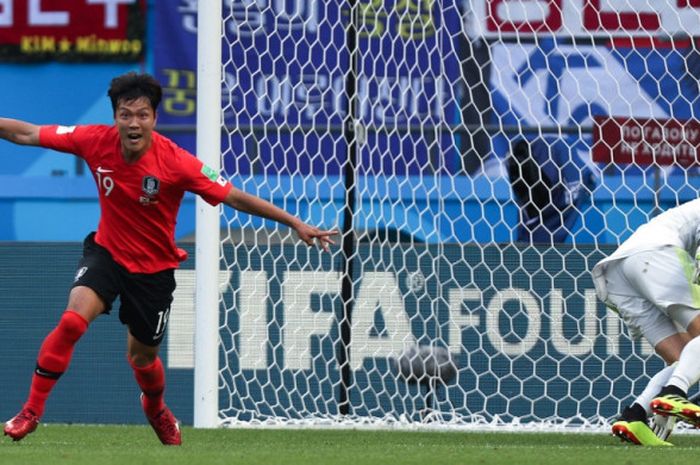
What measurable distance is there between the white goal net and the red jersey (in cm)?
217

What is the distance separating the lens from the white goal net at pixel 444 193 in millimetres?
8469

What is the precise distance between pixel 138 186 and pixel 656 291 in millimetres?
2226

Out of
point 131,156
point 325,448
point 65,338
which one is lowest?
point 325,448

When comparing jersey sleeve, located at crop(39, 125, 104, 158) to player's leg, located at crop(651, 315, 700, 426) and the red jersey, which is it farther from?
player's leg, located at crop(651, 315, 700, 426)

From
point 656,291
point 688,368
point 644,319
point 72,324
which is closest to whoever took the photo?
point 72,324

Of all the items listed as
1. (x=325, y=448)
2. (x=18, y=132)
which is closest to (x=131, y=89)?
(x=18, y=132)

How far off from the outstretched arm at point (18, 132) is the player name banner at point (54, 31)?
16.6ft

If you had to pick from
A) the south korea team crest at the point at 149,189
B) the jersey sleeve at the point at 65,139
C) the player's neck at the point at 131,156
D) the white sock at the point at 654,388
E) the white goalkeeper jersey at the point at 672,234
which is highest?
the jersey sleeve at the point at 65,139

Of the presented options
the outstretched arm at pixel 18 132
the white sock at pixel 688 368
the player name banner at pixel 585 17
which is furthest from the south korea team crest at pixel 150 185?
the player name banner at pixel 585 17

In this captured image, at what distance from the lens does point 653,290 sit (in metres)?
6.62

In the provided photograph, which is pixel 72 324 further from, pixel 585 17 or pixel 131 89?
pixel 585 17

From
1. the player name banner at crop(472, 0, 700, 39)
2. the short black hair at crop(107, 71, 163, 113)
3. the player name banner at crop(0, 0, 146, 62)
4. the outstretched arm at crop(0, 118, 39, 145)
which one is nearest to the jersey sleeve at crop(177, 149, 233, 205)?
the short black hair at crop(107, 71, 163, 113)

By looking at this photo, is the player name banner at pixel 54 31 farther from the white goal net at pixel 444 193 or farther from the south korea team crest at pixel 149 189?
the south korea team crest at pixel 149 189

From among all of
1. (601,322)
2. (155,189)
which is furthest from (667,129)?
(155,189)
